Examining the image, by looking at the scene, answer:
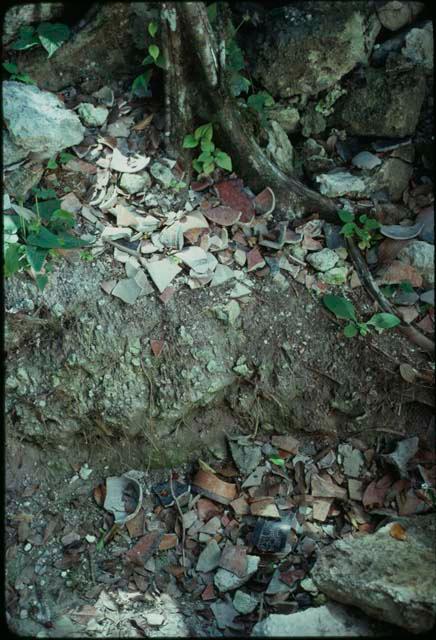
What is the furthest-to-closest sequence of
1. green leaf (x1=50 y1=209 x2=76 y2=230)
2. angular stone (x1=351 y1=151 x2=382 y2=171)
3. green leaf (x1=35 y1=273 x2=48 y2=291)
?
1. angular stone (x1=351 y1=151 x2=382 y2=171)
2. green leaf (x1=50 y1=209 x2=76 y2=230)
3. green leaf (x1=35 y1=273 x2=48 y2=291)

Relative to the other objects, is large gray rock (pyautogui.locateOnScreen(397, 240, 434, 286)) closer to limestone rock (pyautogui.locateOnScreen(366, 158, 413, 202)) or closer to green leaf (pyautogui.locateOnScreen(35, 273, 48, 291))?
limestone rock (pyautogui.locateOnScreen(366, 158, 413, 202))

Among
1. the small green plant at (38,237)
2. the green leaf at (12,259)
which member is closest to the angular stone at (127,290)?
the small green plant at (38,237)

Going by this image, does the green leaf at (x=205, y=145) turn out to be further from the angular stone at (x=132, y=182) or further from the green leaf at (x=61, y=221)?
the green leaf at (x=61, y=221)

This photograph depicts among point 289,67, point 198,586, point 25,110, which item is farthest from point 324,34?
point 198,586

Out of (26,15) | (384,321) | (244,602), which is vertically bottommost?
(244,602)

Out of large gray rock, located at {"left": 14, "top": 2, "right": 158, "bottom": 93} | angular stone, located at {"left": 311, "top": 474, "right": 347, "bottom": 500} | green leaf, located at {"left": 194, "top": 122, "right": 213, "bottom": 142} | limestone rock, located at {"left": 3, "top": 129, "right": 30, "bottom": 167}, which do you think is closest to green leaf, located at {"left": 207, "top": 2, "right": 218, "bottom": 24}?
large gray rock, located at {"left": 14, "top": 2, "right": 158, "bottom": 93}

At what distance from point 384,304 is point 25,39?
2426mm

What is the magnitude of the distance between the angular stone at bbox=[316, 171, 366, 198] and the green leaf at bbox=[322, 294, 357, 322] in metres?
0.64

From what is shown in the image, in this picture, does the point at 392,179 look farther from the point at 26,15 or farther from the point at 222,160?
the point at 26,15

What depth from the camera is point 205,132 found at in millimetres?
3844

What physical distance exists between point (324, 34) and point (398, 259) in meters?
1.33

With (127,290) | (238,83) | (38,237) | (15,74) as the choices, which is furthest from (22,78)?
(127,290)

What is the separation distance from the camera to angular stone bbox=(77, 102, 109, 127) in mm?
3920

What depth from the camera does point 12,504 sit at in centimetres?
364
